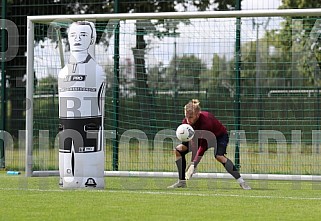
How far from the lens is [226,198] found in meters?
11.2

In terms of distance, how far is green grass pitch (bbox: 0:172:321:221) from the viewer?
9.17 metres

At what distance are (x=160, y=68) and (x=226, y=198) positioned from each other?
31.9 ft

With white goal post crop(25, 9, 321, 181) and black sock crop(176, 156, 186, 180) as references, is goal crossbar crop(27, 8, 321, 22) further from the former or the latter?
black sock crop(176, 156, 186, 180)

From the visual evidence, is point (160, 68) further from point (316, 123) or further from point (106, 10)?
point (106, 10)

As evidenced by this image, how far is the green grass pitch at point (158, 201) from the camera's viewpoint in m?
9.17

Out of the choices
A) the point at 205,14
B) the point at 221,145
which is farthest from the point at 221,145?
the point at 205,14

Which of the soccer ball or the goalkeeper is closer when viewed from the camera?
the soccer ball

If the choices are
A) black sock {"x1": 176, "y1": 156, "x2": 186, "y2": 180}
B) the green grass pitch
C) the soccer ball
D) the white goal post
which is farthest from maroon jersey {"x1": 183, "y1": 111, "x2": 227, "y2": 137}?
the white goal post

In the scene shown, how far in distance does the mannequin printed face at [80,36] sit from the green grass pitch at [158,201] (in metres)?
2.14

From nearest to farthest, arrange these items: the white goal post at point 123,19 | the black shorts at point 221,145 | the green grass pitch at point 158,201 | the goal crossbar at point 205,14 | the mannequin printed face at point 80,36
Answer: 1. the green grass pitch at point 158,201
2. the mannequin printed face at point 80,36
3. the black shorts at point 221,145
4. the goal crossbar at point 205,14
5. the white goal post at point 123,19

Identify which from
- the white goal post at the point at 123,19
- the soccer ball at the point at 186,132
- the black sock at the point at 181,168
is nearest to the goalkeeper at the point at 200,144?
the black sock at the point at 181,168

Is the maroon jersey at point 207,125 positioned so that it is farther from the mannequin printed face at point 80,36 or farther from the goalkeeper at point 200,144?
the mannequin printed face at point 80,36

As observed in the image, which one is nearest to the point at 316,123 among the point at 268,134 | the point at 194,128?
the point at 268,134

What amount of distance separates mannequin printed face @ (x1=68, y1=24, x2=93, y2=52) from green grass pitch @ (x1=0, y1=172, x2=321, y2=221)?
2.14 meters
